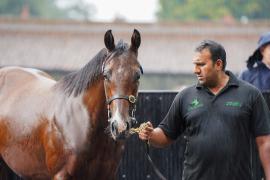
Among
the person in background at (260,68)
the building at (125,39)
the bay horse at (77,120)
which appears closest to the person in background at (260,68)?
the person in background at (260,68)

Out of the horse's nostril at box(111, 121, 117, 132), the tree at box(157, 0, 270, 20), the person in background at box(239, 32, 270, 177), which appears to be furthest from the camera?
the tree at box(157, 0, 270, 20)

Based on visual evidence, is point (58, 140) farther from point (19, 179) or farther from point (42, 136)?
point (19, 179)

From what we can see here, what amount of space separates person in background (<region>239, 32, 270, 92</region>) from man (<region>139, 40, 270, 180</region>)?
9.70 ft

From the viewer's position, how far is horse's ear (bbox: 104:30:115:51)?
19.9ft

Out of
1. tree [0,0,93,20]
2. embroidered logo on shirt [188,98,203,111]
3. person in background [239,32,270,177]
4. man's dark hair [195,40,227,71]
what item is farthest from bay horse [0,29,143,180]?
tree [0,0,93,20]

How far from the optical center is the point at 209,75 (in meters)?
5.27

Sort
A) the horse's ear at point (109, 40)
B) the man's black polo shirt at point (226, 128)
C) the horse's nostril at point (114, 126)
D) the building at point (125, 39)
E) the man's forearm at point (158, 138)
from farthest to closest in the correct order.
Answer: the building at point (125, 39), the horse's ear at point (109, 40), the horse's nostril at point (114, 126), the man's forearm at point (158, 138), the man's black polo shirt at point (226, 128)

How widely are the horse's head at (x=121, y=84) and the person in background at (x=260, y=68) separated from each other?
2.51 metres

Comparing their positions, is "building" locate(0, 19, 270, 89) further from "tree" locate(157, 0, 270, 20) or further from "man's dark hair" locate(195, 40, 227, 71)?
"man's dark hair" locate(195, 40, 227, 71)

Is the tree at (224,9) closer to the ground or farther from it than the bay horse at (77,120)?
closer to the ground

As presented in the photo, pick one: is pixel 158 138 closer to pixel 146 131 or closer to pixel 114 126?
pixel 146 131

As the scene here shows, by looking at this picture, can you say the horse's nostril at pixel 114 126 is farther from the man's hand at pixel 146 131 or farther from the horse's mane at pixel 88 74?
the horse's mane at pixel 88 74

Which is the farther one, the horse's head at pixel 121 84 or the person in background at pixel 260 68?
the person in background at pixel 260 68

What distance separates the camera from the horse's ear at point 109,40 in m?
6.07
